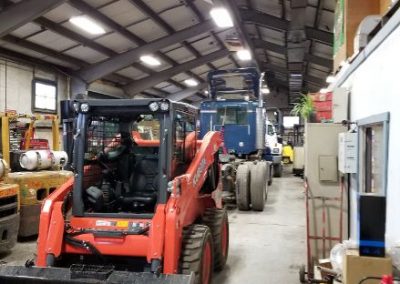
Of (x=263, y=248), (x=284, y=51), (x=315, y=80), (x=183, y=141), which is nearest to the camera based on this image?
(x=183, y=141)

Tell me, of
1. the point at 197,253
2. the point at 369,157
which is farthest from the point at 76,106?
the point at 369,157

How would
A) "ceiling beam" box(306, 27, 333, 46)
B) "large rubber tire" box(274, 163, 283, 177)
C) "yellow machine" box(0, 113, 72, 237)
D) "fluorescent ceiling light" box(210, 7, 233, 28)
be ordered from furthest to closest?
1. "large rubber tire" box(274, 163, 283, 177)
2. "ceiling beam" box(306, 27, 333, 46)
3. "fluorescent ceiling light" box(210, 7, 233, 28)
4. "yellow machine" box(0, 113, 72, 237)

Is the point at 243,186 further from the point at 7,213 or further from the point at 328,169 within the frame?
the point at 7,213

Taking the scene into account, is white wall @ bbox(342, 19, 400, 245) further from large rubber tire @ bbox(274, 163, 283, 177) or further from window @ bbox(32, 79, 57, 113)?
large rubber tire @ bbox(274, 163, 283, 177)

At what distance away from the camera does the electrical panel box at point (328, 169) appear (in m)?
5.09

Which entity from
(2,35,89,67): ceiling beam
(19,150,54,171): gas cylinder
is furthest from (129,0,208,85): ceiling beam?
(19,150,54,171): gas cylinder

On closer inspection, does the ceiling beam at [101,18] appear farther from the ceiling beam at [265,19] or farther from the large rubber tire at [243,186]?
the large rubber tire at [243,186]

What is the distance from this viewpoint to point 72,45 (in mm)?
11266

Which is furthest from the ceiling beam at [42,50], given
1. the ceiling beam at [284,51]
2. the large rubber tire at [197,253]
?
the large rubber tire at [197,253]

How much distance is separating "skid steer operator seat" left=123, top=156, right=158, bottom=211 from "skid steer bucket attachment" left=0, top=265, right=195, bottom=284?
997 millimetres

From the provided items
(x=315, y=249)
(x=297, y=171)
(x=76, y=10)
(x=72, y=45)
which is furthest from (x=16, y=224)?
(x=297, y=171)

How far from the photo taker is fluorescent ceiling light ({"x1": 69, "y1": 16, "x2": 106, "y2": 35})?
9.74m

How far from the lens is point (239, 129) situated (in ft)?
34.3

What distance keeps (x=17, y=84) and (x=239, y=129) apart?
6.15 m
